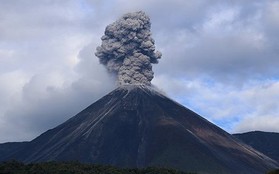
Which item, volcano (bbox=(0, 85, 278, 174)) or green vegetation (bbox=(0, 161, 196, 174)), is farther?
volcano (bbox=(0, 85, 278, 174))

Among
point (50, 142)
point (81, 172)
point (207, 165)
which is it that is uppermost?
point (50, 142)

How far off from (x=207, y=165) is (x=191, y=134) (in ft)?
86.8

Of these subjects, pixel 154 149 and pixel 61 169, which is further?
pixel 154 149

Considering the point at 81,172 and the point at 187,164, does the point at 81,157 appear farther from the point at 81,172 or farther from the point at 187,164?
the point at 81,172

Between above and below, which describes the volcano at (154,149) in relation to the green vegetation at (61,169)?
above

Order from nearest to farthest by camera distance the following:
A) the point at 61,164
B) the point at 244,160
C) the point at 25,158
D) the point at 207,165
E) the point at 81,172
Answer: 1. the point at 81,172
2. the point at 61,164
3. the point at 207,165
4. the point at 244,160
5. the point at 25,158

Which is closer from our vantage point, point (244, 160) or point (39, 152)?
point (244, 160)

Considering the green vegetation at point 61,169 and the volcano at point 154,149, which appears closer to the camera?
the green vegetation at point 61,169

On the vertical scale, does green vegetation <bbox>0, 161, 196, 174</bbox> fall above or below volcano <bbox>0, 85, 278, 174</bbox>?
below

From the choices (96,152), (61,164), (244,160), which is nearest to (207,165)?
(244,160)

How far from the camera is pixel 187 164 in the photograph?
164 metres

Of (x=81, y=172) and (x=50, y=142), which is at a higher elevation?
(x=50, y=142)

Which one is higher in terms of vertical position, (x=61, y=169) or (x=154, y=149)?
(x=154, y=149)

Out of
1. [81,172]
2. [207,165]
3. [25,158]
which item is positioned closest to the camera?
[81,172]
